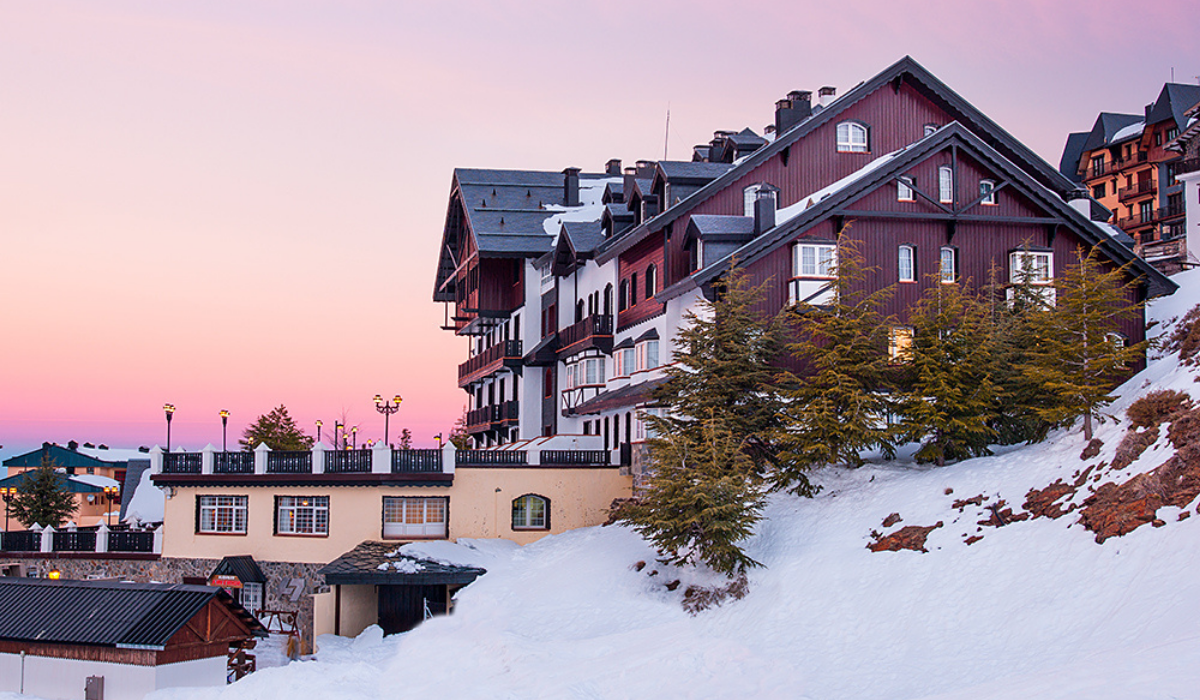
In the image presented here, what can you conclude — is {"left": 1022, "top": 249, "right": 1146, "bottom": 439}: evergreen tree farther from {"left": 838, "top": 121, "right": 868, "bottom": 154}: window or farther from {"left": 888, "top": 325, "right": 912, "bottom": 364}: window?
{"left": 838, "top": 121, "right": 868, "bottom": 154}: window

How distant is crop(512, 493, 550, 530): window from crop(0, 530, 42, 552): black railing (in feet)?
77.8

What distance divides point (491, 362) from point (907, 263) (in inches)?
1073

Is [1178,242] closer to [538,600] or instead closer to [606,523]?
[606,523]

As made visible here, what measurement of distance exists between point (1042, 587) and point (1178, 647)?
5.86 metres

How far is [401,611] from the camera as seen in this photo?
129 ft

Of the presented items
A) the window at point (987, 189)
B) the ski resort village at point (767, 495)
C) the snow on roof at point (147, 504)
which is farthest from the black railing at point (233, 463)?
the snow on roof at point (147, 504)

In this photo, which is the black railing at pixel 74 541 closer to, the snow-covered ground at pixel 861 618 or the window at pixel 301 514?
the window at pixel 301 514

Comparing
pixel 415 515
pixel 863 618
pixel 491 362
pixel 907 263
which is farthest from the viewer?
pixel 491 362

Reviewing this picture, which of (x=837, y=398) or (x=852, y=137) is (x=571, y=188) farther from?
(x=837, y=398)

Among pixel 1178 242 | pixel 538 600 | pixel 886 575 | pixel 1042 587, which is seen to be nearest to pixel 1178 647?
pixel 1042 587

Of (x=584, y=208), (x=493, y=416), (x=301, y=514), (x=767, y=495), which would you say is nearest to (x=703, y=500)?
(x=767, y=495)

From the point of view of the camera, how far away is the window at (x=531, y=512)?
43.3 meters

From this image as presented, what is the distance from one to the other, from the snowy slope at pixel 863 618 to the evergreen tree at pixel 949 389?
1181 millimetres

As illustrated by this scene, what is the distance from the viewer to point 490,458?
43.4 metres
